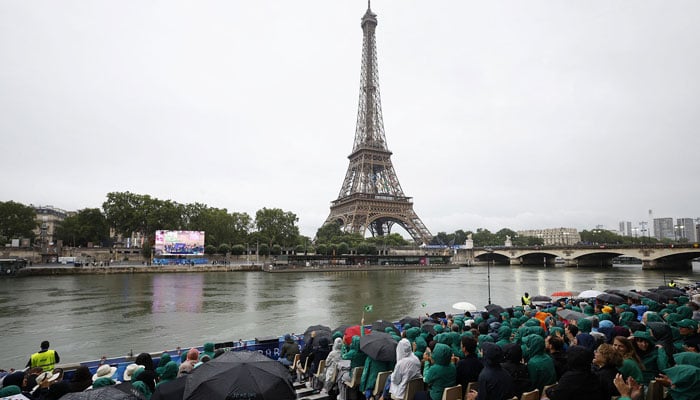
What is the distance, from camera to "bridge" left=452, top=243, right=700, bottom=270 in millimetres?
63250

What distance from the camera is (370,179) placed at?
277ft

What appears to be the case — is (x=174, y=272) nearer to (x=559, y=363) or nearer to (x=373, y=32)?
(x=559, y=363)

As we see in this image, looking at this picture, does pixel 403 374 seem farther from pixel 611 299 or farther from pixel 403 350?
pixel 611 299

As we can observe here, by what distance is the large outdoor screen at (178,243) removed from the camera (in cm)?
6388

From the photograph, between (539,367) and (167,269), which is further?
(167,269)

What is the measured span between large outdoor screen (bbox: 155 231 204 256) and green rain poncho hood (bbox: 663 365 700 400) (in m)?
68.5

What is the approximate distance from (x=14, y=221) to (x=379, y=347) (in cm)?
8885

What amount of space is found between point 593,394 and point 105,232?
87.2 metres

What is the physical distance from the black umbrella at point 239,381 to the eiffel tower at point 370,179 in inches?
2916

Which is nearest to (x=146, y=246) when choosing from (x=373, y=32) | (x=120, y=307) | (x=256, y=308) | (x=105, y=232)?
(x=105, y=232)

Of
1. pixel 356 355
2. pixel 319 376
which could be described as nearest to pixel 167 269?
pixel 319 376

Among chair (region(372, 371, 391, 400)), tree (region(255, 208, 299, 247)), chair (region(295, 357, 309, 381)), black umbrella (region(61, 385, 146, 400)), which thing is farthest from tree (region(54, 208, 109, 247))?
black umbrella (region(61, 385, 146, 400))

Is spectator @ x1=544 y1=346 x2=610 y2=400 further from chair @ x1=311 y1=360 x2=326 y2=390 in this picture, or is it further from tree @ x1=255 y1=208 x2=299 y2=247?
tree @ x1=255 y1=208 x2=299 y2=247

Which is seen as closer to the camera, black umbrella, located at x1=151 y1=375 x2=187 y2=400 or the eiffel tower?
black umbrella, located at x1=151 y1=375 x2=187 y2=400
